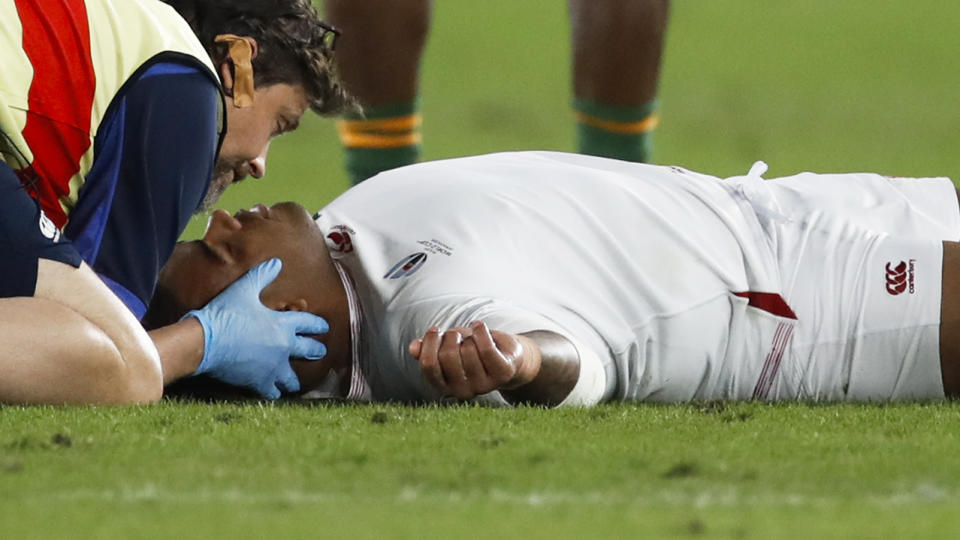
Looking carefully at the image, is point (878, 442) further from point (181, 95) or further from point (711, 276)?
point (181, 95)

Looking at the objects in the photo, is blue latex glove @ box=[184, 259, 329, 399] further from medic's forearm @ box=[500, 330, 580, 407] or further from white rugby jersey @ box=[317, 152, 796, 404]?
medic's forearm @ box=[500, 330, 580, 407]

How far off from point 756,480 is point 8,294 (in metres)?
1.26

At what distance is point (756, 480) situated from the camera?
2.11m

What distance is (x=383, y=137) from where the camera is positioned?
15.9 feet

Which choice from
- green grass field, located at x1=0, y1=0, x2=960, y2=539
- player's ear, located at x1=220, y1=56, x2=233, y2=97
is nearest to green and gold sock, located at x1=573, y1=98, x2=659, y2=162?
player's ear, located at x1=220, y1=56, x2=233, y2=97

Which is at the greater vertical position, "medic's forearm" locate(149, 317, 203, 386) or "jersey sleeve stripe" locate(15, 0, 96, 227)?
"jersey sleeve stripe" locate(15, 0, 96, 227)

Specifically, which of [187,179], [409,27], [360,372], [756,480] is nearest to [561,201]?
[360,372]

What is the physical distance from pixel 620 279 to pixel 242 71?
784mm

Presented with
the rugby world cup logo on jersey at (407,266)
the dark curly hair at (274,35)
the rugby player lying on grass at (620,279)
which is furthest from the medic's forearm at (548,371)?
the dark curly hair at (274,35)

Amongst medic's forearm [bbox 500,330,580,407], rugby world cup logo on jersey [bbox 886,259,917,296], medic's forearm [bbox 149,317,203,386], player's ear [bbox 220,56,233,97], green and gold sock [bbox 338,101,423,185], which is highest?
player's ear [bbox 220,56,233,97]

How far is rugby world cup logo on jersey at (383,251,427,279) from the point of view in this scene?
9.98ft

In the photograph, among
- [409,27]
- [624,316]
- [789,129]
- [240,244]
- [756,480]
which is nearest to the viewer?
[756,480]

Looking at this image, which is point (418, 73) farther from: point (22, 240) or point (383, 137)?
point (22, 240)

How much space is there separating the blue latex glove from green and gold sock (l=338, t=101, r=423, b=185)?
1.74 meters
